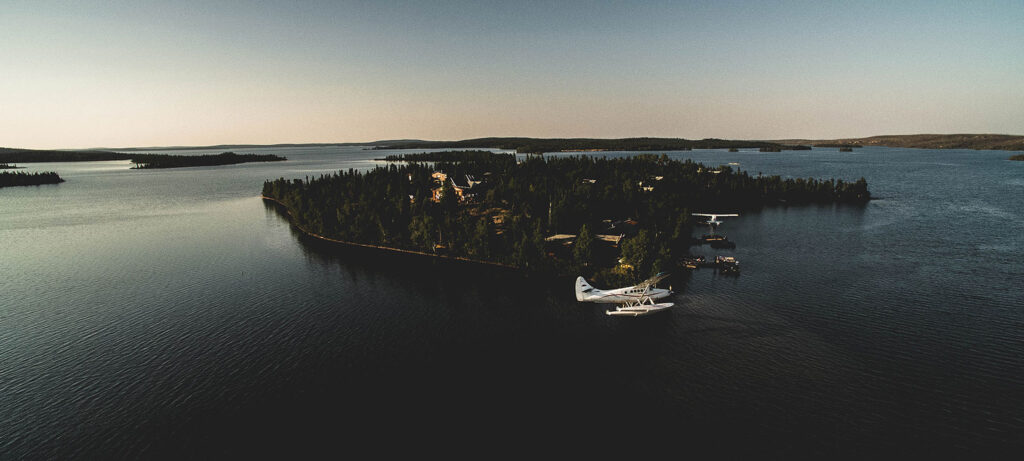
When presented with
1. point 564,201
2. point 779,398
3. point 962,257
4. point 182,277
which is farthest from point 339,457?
point 962,257

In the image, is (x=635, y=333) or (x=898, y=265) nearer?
(x=635, y=333)

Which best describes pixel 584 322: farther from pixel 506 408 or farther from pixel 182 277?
pixel 182 277

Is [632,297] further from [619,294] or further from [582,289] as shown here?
[582,289]

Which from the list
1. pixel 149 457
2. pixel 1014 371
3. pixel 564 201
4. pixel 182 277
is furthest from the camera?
pixel 564 201

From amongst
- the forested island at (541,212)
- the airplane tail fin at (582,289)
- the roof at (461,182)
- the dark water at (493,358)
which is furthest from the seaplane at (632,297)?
the roof at (461,182)

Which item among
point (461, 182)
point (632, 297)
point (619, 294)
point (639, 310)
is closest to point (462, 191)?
point (461, 182)

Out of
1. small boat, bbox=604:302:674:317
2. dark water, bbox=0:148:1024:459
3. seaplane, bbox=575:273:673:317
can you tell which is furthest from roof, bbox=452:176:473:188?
small boat, bbox=604:302:674:317

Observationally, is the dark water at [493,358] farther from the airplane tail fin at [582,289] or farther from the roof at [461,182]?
the roof at [461,182]
